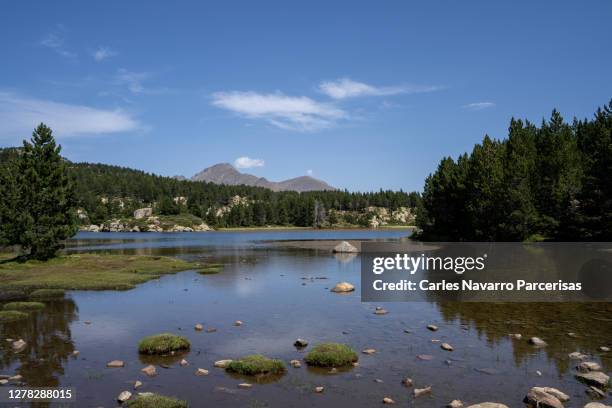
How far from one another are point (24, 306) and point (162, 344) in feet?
72.7

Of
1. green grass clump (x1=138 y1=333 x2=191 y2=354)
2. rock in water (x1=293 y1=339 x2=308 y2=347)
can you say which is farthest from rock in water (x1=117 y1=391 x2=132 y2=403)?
rock in water (x1=293 y1=339 x2=308 y2=347)

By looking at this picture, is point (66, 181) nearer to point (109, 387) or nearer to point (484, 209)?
point (109, 387)

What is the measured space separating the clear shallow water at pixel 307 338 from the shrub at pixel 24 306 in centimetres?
122

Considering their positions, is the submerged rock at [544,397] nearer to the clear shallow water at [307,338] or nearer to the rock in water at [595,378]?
the clear shallow water at [307,338]

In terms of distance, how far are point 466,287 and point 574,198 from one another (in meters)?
43.8

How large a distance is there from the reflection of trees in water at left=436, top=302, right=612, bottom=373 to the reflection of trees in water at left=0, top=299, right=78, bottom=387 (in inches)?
1007

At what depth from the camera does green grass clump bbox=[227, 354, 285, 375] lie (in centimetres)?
2500

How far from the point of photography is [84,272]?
68.8 meters

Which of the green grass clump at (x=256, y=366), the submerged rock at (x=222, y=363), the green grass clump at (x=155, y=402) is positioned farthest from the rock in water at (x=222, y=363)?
the green grass clump at (x=155, y=402)

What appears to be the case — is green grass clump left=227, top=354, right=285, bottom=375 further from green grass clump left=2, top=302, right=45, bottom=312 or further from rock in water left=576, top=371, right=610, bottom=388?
green grass clump left=2, top=302, right=45, bottom=312

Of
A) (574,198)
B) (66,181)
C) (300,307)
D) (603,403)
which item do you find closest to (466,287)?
(300,307)

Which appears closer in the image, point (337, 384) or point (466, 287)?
point (337, 384)

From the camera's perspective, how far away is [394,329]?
34781 millimetres

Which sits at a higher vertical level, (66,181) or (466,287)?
(66,181)
